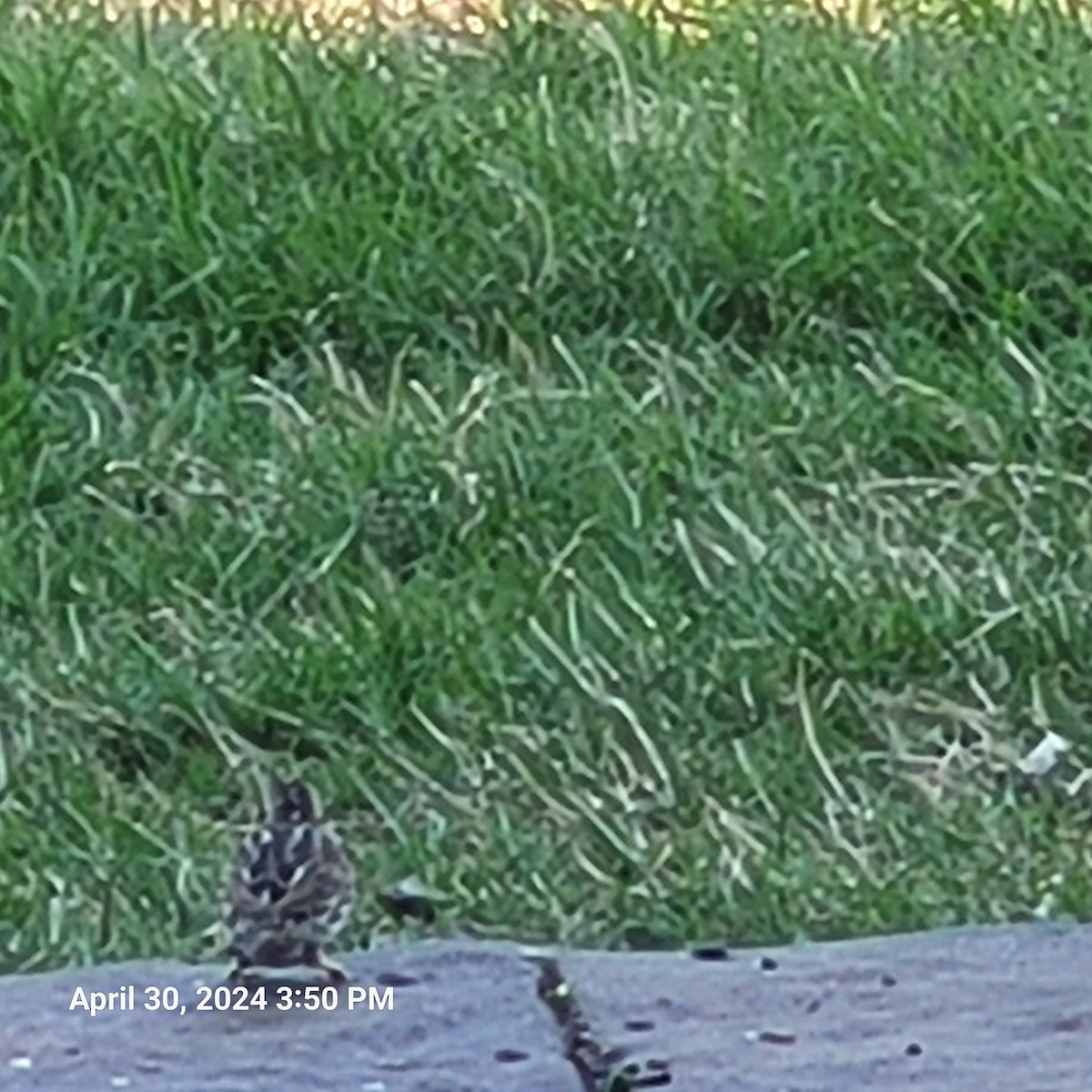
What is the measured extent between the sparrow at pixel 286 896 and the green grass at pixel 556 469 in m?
0.36

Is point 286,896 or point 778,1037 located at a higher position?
point 286,896

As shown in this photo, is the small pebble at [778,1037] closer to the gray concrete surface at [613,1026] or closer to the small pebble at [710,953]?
the gray concrete surface at [613,1026]

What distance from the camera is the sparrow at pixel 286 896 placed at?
3.04 metres

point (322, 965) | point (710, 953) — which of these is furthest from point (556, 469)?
point (322, 965)

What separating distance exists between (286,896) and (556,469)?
1.47 metres

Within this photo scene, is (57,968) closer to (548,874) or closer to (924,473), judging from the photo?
(548,874)

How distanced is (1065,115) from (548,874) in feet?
6.31

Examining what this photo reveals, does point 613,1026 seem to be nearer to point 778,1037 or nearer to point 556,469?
point 778,1037

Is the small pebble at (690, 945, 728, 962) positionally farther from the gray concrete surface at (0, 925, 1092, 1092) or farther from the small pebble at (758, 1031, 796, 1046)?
the small pebble at (758, 1031, 796, 1046)

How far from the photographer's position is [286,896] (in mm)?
3037

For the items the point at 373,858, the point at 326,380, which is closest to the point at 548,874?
the point at 373,858

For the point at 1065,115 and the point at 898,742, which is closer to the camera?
the point at 898,742

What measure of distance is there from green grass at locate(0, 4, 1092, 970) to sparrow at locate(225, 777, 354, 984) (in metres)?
0.36

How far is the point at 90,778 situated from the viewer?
12.7ft
